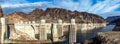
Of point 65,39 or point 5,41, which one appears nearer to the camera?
point 5,41

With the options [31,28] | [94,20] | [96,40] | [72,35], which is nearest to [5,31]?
[72,35]

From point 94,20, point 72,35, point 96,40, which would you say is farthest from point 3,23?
point 94,20

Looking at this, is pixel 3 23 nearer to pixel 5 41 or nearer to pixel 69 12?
pixel 5 41

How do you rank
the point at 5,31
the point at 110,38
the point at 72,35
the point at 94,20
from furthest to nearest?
the point at 94,20 → the point at 72,35 → the point at 5,31 → the point at 110,38

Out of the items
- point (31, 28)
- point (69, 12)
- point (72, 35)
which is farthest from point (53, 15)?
point (72, 35)

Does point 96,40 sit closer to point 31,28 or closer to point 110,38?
point 110,38

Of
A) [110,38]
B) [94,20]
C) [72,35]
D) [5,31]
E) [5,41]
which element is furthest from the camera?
[94,20]

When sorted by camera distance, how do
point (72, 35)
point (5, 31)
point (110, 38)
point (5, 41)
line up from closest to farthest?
point (110, 38) < point (5, 41) < point (5, 31) < point (72, 35)

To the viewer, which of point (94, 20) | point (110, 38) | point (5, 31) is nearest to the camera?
point (110, 38)

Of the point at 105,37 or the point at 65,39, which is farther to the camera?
the point at 65,39
